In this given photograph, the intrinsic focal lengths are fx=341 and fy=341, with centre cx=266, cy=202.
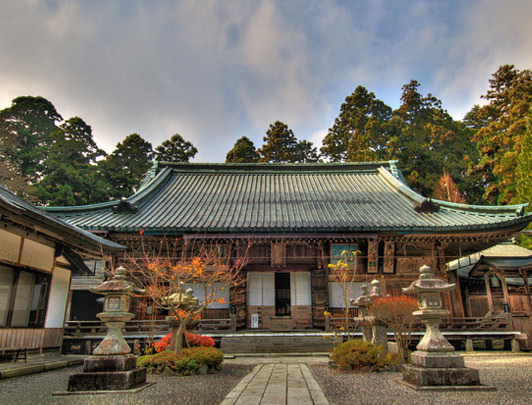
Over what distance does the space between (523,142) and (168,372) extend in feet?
84.9

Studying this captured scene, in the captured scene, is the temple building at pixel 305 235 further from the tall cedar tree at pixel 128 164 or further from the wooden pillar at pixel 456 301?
the tall cedar tree at pixel 128 164

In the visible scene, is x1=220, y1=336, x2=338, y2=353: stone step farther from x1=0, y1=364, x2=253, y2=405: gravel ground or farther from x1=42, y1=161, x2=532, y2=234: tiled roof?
x1=0, y1=364, x2=253, y2=405: gravel ground

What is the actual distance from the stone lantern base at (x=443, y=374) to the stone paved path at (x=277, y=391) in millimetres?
1914

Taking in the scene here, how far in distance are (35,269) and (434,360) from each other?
11.3m

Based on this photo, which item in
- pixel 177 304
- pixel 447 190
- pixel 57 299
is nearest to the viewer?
pixel 177 304

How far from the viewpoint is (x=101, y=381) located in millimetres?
6391

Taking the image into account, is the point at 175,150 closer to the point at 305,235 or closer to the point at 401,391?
the point at 305,235

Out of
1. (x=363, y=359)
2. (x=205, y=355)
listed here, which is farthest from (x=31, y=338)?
(x=363, y=359)

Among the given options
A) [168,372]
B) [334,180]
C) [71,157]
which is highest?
[71,157]

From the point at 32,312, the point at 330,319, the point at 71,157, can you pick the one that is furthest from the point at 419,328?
the point at 71,157

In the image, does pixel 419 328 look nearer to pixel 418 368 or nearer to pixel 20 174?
pixel 418 368

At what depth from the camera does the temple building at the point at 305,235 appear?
1477 cm

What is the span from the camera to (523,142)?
75.3 feet

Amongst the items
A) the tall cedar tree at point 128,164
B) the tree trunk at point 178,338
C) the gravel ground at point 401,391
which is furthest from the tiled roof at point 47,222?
the tall cedar tree at point 128,164
